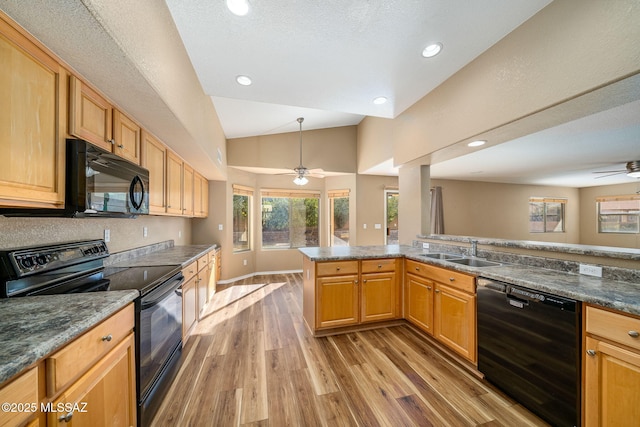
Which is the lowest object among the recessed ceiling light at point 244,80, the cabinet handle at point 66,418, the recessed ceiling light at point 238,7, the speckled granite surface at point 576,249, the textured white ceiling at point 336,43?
the cabinet handle at point 66,418

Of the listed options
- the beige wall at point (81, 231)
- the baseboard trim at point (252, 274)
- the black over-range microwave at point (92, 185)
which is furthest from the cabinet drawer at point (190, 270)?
the baseboard trim at point (252, 274)

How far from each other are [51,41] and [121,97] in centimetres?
48

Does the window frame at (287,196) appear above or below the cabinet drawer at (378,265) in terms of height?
above

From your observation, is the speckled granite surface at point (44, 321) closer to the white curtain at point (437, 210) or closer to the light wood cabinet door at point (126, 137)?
the light wood cabinet door at point (126, 137)

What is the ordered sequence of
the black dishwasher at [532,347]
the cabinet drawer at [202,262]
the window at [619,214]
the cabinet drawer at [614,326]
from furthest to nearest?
→ the window at [619,214]
the cabinet drawer at [202,262]
the black dishwasher at [532,347]
the cabinet drawer at [614,326]

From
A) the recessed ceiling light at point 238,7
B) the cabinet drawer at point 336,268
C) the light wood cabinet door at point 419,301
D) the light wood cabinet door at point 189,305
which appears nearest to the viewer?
the recessed ceiling light at point 238,7

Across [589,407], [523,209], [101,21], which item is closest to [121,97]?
[101,21]

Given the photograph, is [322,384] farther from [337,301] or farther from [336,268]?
[336,268]

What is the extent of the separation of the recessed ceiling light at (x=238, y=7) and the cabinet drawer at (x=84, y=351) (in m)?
1.93

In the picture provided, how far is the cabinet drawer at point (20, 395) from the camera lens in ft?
2.10

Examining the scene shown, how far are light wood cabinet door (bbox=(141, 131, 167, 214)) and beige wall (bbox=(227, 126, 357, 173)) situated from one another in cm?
220

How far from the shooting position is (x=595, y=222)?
669 cm

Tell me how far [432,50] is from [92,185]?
2.62 metres

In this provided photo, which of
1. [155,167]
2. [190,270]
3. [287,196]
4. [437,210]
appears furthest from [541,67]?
[287,196]
